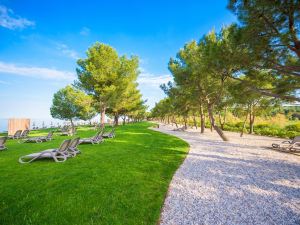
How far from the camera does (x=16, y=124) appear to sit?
21.6m

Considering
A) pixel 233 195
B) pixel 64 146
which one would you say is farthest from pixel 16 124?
pixel 233 195

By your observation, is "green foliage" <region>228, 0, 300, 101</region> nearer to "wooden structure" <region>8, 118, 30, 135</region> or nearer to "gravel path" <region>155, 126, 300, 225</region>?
"gravel path" <region>155, 126, 300, 225</region>

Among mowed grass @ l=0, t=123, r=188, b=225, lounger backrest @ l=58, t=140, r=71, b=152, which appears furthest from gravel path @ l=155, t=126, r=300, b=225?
lounger backrest @ l=58, t=140, r=71, b=152

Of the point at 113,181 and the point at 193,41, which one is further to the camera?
the point at 193,41

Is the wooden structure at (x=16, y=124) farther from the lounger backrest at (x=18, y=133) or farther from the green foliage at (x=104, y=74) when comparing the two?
the green foliage at (x=104, y=74)

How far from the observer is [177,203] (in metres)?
4.05

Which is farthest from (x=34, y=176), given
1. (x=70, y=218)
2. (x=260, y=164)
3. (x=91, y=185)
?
(x=260, y=164)

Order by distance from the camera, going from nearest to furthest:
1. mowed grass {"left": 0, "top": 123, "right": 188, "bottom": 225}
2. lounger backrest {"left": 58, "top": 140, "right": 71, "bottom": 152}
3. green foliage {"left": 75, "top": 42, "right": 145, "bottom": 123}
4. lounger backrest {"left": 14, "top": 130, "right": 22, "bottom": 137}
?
mowed grass {"left": 0, "top": 123, "right": 188, "bottom": 225}, lounger backrest {"left": 58, "top": 140, "right": 71, "bottom": 152}, lounger backrest {"left": 14, "top": 130, "right": 22, "bottom": 137}, green foliage {"left": 75, "top": 42, "right": 145, "bottom": 123}

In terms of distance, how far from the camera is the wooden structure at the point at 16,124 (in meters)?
20.9

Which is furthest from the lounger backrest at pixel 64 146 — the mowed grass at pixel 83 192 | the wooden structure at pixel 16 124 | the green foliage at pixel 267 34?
the wooden structure at pixel 16 124

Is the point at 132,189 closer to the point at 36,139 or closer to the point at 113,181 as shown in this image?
the point at 113,181

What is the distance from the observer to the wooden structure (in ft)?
68.5

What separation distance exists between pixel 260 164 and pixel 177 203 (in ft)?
17.7

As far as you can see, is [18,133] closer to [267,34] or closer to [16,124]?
[16,124]
